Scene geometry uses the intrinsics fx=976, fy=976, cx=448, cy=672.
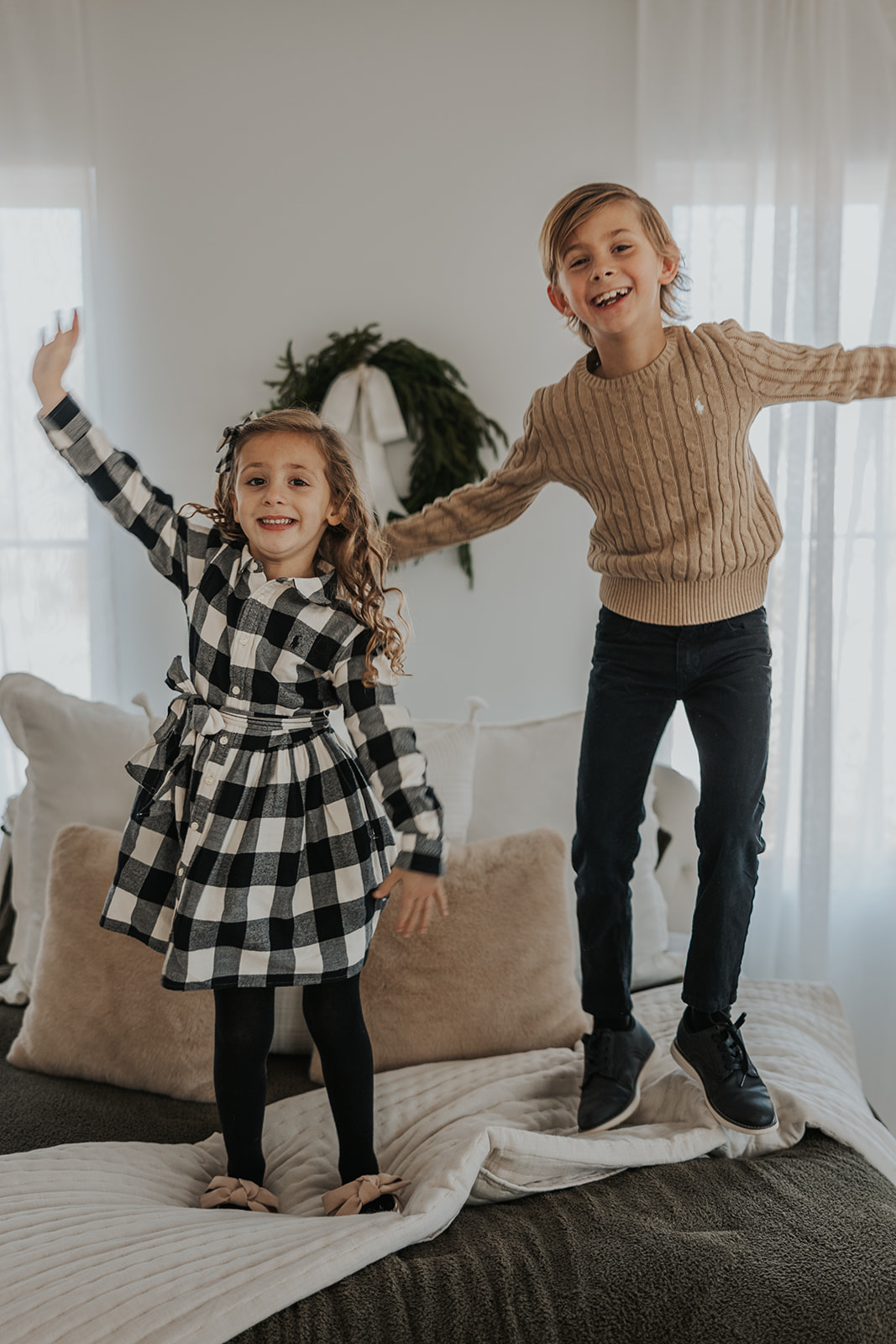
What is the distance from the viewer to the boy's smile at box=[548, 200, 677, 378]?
1.18 metres

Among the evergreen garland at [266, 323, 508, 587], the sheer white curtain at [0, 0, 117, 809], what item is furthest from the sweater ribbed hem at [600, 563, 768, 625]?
the sheer white curtain at [0, 0, 117, 809]

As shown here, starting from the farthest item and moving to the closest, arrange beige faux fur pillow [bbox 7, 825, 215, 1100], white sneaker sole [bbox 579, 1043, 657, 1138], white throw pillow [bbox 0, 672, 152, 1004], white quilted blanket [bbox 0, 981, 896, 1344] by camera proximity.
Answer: white throw pillow [bbox 0, 672, 152, 1004] → beige faux fur pillow [bbox 7, 825, 215, 1100] → white sneaker sole [bbox 579, 1043, 657, 1138] → white quilted blanket [bbox 0, 981, 896, 1344]

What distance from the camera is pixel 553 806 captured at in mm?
1829

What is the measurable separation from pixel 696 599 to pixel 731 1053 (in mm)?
603

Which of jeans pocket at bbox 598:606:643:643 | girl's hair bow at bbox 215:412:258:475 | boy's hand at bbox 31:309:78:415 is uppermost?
boy's hand at bbox 31:309:78:415

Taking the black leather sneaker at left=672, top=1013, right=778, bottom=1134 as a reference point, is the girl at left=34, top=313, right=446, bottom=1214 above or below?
above

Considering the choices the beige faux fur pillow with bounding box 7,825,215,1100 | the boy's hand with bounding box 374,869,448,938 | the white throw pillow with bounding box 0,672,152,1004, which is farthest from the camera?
the white throw pillow with bounding box 0,672,152,1004

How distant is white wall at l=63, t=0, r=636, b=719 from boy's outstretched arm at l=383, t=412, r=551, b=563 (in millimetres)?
792

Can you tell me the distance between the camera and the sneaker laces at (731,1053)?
1.28 metres

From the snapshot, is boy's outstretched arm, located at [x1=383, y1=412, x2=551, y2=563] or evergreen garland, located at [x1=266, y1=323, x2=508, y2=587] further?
evergreen garland, located at [x1=266, y1=323, x2=508, y2=587]

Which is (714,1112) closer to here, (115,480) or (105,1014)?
(105,1014)

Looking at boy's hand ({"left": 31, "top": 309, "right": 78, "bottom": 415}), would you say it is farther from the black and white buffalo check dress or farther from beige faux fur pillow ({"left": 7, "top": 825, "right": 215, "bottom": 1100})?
beige faux fur pillow ({"left": 7, "top": 825, "right": 215, "bottom": 1100})

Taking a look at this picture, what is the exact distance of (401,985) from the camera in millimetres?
1488

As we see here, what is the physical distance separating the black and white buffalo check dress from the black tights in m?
0.08
